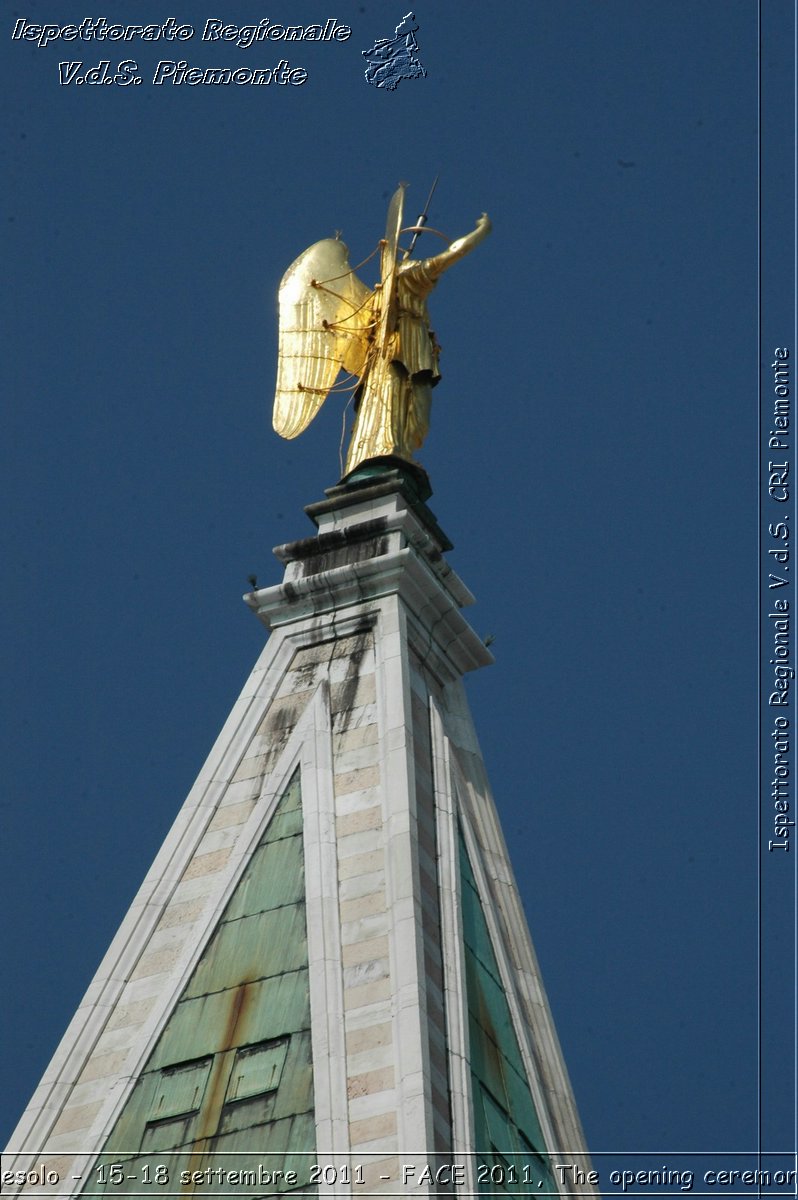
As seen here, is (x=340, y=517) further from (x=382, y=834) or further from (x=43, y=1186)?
(x=43, y=1186)

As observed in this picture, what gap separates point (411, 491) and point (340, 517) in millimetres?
823

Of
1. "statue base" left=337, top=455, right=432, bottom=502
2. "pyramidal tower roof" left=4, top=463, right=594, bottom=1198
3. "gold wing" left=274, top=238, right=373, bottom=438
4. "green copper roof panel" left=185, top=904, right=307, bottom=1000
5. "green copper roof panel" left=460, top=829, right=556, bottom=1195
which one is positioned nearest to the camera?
"pyramidal tower roof" left=4, top=463, right=594, bottom=1198

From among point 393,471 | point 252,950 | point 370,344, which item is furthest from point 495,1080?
point 370,344

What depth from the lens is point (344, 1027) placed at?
107 ft

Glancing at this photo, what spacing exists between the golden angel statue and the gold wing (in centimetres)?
1

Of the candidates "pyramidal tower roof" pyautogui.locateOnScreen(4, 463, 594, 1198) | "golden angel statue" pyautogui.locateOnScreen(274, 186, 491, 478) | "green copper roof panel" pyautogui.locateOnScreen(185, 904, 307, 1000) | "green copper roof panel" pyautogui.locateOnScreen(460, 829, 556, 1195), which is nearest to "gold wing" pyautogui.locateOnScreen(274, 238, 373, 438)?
"golden angel statue" pyautogui.locateOnScreen(274, 186, 491, 478)

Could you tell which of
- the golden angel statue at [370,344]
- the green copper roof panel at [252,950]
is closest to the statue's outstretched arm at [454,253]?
the golden angel statue at [370,344]

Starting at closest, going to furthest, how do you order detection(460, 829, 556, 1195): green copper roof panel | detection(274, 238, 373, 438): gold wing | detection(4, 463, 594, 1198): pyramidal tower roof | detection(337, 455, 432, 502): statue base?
detection(4, 463, 594, 1198): pyramidal tower roof, detection(460, 829, 556, 1195): green copper roof panel, detection(337, 455, 432, 502): statue base, detection(274, 238, 373, 438): gold wing

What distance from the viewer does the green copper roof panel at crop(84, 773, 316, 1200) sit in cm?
3209

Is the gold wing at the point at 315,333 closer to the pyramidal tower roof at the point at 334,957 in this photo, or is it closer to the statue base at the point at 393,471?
the statue base at the point at 393,471

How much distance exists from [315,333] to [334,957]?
9.22m

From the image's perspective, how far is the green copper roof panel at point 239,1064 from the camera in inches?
1264

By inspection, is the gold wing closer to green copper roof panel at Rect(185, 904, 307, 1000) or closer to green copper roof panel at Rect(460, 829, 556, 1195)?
green copper roof panel at Rect(460, 829, 556, 1195)

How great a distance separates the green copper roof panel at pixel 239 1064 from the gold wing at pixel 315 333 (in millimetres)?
6271
